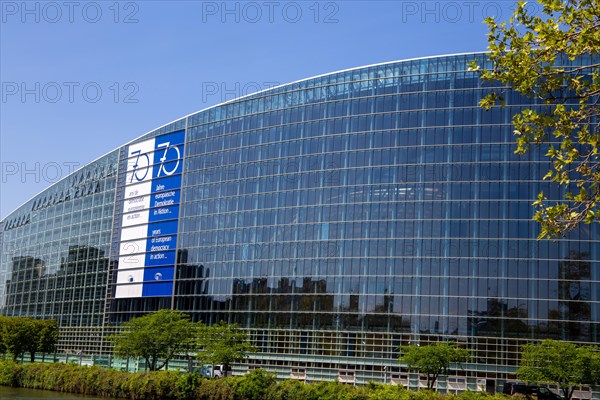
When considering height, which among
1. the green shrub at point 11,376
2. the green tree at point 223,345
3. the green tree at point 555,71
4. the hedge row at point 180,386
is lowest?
the green shrub at point 11,376

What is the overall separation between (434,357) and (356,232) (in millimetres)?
20741

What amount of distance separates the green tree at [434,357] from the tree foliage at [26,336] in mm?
59326

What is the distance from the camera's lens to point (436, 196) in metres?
85.9

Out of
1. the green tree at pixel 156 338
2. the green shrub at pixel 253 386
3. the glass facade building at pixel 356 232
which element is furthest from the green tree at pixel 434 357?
the green tree at pixel 156 338

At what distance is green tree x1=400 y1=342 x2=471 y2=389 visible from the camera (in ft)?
243

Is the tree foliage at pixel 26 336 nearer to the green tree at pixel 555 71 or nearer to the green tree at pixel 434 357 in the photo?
the green tree at pixel 434 357

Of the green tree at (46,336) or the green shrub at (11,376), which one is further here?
the green tree at (46,336)

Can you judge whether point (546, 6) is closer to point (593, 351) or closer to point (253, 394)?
point (253, 394)

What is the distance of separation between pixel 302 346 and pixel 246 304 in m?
10.2

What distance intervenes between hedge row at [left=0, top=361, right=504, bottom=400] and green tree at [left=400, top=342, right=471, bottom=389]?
1550 cm

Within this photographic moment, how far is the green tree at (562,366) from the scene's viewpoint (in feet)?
223

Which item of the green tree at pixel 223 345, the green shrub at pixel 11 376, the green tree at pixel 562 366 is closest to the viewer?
the green tree at pixel 562 366

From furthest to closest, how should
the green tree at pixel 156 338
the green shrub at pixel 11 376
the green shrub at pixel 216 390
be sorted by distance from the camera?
the green shrub at pixel 11 376
the green tree at pixel 156 338
the green shrub at pixel 216 390

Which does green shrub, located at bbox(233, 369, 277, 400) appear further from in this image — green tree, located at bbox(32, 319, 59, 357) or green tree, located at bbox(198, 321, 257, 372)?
green tree, located at bbox(32, 319, 59, 357)
